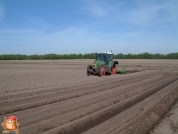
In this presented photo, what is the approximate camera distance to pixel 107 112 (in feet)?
21.6

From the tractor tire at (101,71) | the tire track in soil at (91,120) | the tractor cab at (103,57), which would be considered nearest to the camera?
the tire track in soil at (91,120)

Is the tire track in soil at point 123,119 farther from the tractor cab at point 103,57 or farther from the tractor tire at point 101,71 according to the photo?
the tractor cab at point 103,57

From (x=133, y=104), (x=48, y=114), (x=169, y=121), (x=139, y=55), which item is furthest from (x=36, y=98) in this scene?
(x=139, y=55)

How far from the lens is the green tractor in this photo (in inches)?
653

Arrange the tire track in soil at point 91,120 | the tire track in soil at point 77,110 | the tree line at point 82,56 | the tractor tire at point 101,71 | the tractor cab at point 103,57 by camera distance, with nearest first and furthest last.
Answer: the tire track in soil at point 91,120 < the tire track in soil at point 77,110 < the tractor tire at point 101,71 < the tractor cab at point 103,57 < the tree line at point 82,56

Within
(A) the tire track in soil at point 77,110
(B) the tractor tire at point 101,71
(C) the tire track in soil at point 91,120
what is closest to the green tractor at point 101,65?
(B) the tractor tire at point 101,71

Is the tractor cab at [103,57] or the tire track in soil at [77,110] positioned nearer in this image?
the tire track in soil at [77,110]

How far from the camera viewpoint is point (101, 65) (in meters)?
16.7

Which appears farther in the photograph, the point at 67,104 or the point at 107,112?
the point at 67,104

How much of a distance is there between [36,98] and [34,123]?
2944mm

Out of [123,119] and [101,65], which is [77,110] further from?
[101,65]

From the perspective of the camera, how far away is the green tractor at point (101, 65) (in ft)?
54.4

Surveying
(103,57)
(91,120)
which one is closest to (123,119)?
(91,120)

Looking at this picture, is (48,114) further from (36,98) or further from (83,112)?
(36,98)
